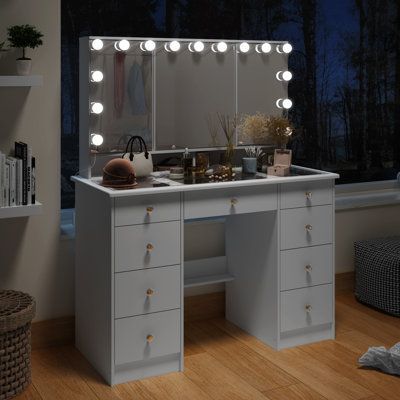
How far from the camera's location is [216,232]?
418 cm

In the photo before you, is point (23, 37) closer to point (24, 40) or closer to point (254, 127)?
point (24, 40)

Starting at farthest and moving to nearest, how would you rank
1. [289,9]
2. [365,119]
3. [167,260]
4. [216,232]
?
1. [365,119]
2. [289,9]
3. [216,232]
4. [167,260]

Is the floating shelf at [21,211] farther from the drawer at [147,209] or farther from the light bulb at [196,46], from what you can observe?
the light bulb at [196,46]

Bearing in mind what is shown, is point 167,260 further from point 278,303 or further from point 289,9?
point 289,9

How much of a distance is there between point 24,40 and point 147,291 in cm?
120

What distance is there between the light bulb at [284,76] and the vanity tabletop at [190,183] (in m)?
0.54

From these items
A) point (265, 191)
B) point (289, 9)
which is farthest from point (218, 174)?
point (289, 9)

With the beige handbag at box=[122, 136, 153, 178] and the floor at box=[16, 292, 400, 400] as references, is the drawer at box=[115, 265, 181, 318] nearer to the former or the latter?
the floor at box=[16, 292, 400, 400]

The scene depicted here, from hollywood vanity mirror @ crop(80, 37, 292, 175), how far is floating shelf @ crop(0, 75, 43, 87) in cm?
29

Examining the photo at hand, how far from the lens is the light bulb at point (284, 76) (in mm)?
4137

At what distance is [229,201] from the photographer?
3.57 metres

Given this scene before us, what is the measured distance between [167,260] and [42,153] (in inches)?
31.1

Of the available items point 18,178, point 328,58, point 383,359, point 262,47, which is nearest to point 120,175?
point 18,178

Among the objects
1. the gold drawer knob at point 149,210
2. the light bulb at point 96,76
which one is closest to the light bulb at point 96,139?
the light bulb at point 96,76
